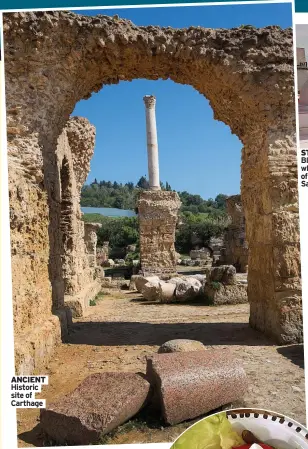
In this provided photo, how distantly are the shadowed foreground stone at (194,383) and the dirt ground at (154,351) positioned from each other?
18cm

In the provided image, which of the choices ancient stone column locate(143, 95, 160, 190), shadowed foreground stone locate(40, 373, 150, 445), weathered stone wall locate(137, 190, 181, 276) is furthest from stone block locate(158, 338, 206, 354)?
ancient stone column locate(143, 95, 160, 190)

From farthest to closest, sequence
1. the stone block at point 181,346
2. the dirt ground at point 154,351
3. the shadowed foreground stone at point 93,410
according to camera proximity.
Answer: the stone block at point 181,346
the dirt ground at point 154,351
the shadowed foreground stone at point 93,410

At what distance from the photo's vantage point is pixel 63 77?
5453mm

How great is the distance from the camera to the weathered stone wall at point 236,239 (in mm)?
15766

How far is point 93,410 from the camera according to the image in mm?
3246

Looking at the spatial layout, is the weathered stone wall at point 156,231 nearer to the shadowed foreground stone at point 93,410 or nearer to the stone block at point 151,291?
the stone block at point 151,291

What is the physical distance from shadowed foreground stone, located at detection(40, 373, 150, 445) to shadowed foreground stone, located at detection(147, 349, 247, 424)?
203 mm

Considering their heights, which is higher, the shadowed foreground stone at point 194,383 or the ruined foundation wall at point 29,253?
the ruined foundation wall at point 29,253

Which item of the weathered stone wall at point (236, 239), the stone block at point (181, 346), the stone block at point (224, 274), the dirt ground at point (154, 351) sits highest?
the weathered stone wall at point (236, 239)

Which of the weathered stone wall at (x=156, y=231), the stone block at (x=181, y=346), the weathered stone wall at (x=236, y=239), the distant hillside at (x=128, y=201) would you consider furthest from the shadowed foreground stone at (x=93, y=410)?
the distant hillside at (x=128, y=201)

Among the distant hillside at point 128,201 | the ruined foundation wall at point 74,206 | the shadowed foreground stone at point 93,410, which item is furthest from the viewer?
the distant hillside at point 128,201

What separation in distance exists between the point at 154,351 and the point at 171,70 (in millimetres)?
4102

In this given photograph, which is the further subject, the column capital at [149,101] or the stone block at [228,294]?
the column capital at [149,101]

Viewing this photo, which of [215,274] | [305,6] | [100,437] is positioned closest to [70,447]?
[100,437]
